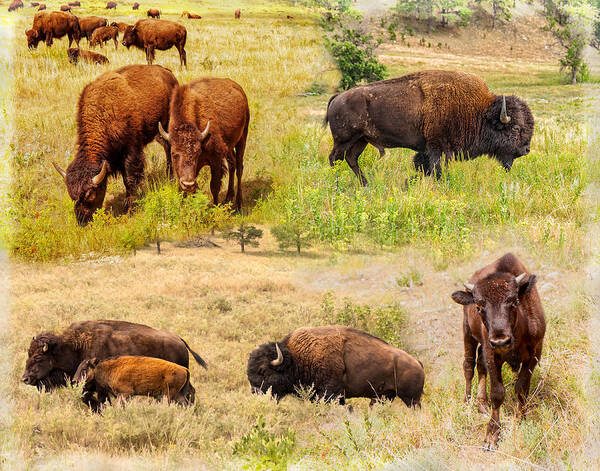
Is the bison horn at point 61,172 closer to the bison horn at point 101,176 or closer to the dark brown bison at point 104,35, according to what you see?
the bison horn at point 101,176

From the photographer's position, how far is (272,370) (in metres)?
4.75

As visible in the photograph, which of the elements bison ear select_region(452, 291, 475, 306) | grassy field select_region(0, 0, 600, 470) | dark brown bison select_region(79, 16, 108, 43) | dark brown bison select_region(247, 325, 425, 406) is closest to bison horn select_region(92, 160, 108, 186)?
grassy field select_region(0, 0, 600, 470)

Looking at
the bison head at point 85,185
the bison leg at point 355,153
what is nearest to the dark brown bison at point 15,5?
the bison head at point 85,185

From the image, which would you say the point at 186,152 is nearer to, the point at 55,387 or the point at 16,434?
the point at 55,387

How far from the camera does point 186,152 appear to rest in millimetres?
6625

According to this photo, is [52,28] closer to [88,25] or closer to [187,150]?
[88,25]

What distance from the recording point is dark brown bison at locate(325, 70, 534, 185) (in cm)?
726

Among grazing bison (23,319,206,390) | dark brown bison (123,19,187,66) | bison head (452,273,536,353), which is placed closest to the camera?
bison head (452,273,536,353)

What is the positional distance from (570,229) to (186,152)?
3683mm

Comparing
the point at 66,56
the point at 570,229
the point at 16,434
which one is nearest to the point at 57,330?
the point at 16,434

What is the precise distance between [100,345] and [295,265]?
1586mm

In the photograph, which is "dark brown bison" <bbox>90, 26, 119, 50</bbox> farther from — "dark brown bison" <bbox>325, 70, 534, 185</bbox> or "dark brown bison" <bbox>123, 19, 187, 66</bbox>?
"dark brown bison" <bbox>325, 70, 534, 185</bbox>

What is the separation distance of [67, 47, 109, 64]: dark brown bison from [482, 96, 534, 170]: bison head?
429 cm

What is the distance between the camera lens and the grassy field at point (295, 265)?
3.74 meters
